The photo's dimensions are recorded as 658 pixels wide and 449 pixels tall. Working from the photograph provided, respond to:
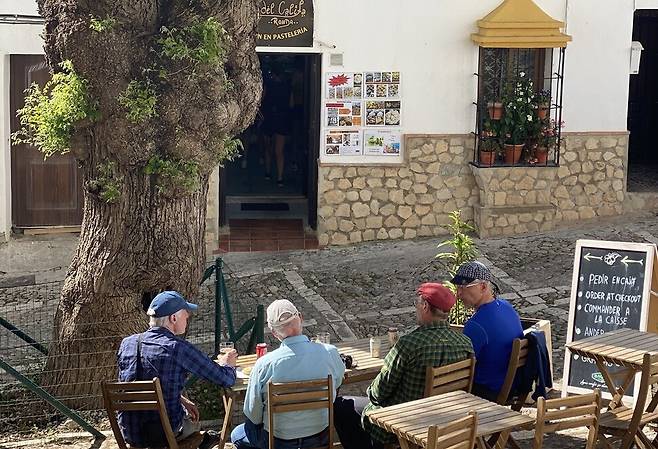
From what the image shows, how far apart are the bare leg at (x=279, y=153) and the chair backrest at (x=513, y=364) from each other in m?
9.94

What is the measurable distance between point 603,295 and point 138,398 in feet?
12.0

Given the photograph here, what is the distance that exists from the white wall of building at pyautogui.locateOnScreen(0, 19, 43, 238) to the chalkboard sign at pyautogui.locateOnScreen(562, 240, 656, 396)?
7346 mm

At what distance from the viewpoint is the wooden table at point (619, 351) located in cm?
Result: 696

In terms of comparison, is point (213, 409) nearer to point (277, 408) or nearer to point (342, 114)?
point (277, 408)

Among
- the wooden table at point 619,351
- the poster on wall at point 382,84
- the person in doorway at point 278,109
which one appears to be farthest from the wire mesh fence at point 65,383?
the person in doorway at point 278,109

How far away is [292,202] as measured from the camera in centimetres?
1577

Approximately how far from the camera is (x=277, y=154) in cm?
1683

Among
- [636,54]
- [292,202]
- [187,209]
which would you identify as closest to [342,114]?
[292,202]

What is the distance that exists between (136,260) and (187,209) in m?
0.53

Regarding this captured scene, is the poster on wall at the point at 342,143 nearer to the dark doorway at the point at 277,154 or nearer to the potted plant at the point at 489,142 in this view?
the dark doorway at the point at 277,154

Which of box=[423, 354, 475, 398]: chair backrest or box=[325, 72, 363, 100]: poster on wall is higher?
box=[325, 72, 363, 100]: poster on wall

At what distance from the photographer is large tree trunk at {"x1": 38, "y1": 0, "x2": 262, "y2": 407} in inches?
318

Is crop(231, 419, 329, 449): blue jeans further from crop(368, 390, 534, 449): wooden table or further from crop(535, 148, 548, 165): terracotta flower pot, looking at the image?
crop(535, 148, 548, 165): terracotta flower pot

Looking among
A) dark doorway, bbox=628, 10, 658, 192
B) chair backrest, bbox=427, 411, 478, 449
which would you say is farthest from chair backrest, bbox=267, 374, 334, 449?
dark doorway, bbox=628, 10, 658, 192
